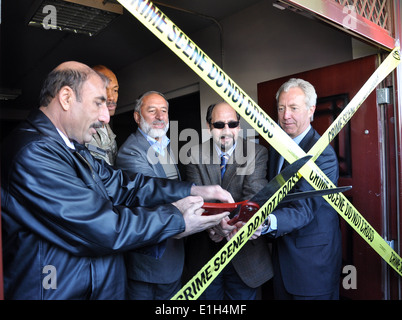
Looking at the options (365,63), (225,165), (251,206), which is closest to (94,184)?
(251,206)

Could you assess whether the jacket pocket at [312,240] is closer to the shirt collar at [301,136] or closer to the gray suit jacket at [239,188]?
the gray suit jacket at [239,188]

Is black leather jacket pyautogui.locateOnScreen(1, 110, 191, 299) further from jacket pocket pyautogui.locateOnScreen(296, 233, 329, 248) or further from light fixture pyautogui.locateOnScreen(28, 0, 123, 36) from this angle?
light fixture pyautogui.locateOnScreen(28, 0, 123, 36)

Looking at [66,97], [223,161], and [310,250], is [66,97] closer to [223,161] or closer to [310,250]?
[223,161]

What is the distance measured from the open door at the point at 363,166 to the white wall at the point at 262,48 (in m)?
0.42

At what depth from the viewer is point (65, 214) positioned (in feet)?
3.97

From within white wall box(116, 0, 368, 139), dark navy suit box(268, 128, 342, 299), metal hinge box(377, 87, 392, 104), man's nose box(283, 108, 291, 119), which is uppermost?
white wall box(116, 0, 368, 139)

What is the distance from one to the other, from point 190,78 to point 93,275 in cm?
397

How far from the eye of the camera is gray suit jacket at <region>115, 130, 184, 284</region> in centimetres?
202

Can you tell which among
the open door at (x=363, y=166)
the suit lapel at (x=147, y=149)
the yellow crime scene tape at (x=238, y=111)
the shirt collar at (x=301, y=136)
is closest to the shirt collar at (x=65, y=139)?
the yellow crime scene tape at (x=238, y=111)

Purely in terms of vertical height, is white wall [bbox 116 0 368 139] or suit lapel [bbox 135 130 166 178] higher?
white wall [bbox 116 0 368 139]

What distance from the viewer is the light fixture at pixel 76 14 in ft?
11.2

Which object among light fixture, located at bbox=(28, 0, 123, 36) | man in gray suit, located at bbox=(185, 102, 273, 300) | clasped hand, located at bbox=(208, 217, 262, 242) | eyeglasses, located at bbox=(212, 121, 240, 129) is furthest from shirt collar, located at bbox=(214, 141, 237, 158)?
light fixture, located at bbox=(28, 0, 123, 36)

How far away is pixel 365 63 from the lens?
2.74m
